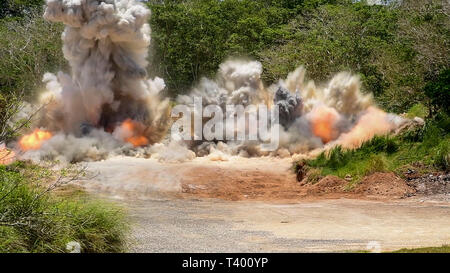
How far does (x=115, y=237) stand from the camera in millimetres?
10367

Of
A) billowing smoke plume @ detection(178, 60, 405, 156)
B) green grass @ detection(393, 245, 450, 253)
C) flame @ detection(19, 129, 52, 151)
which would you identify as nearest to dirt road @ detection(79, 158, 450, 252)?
green grass @ detection(393, 245, 450, 253)

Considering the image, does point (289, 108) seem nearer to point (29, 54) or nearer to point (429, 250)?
point (429, 250)

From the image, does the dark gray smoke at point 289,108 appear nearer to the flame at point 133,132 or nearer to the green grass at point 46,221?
the flame at point 133,132

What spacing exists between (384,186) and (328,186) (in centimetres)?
210

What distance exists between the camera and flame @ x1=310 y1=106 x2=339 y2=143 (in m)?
28.3

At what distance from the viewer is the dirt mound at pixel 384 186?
65.3 ft

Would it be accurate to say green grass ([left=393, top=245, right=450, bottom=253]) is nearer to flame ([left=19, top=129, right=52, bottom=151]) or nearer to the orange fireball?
flame ([left=19, top=129, right=52, bottom=151])

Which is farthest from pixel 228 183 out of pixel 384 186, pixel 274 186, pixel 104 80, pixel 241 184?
pixel 104 80

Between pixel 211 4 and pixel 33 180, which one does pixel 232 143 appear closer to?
pixel 33 180

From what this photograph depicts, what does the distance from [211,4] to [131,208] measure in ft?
126

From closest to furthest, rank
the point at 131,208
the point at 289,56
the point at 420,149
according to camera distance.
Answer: the point at 131,208 → the point at 420,149 → the point at 289,56

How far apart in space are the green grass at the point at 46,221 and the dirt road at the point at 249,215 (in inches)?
35.6

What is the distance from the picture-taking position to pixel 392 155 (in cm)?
2275
